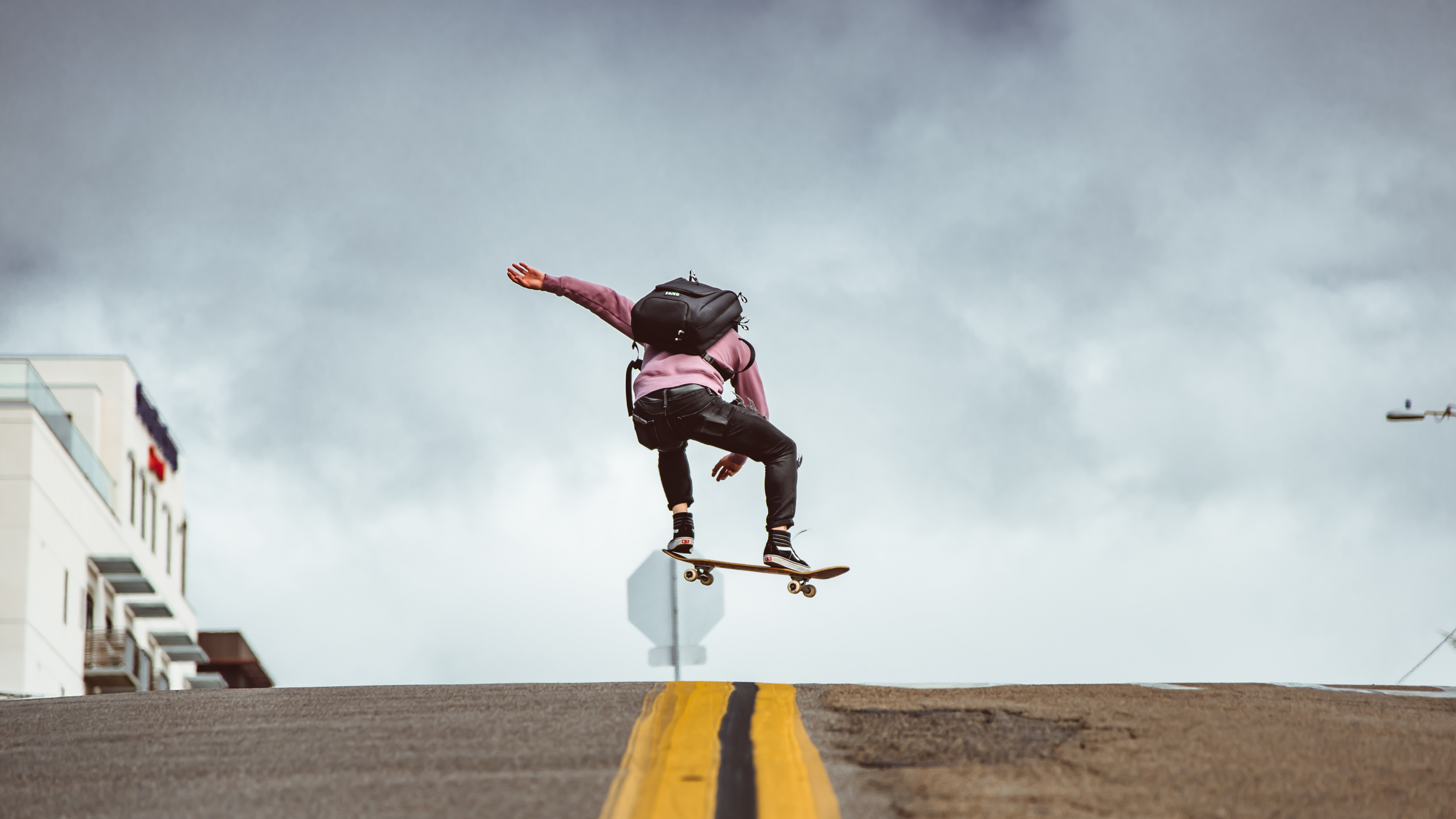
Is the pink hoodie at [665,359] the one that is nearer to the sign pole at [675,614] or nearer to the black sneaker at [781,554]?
the black sneaker at [781,554]

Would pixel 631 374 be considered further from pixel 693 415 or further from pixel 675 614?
pixel 675 614

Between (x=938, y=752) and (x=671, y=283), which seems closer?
(x=938, y=752)

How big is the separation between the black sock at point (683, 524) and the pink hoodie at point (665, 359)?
3.02 feet

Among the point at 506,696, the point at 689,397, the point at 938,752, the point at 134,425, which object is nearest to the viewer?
the point at 938,752

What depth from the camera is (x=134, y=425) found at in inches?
2227

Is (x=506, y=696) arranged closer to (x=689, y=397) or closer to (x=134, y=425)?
(x=689, y=397)

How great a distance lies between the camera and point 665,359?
11.1 metres

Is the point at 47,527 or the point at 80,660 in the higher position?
the point at 47,527

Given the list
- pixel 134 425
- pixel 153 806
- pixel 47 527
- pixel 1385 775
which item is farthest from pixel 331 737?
pixel 134 425

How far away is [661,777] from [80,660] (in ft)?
151

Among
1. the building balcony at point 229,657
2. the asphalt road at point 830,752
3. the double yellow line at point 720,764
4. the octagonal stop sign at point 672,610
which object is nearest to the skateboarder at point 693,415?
the asphalt road at point 830,752

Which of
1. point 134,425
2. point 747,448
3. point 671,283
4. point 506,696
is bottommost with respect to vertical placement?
point 506,696

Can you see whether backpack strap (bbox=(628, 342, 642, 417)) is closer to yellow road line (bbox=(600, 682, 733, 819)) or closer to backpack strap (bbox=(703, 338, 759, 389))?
backpack strap (bbox=(703, 338, 759, 389))

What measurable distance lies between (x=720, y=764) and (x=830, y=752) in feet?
1.74
